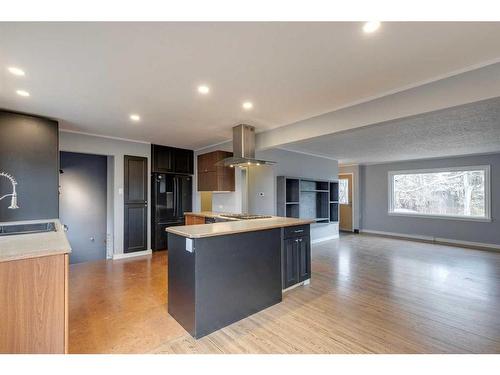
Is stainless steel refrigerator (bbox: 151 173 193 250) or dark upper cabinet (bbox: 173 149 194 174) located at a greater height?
dark upper cabinet (bbox: 173 149 194 174)

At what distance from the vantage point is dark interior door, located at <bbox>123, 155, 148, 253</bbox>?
16.0ft

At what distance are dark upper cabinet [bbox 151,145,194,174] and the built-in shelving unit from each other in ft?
7.53

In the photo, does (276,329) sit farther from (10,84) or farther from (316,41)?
(10,84)

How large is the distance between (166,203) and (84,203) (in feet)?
5.36

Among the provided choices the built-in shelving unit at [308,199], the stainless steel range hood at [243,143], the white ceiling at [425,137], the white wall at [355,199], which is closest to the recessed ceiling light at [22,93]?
the stainless steel range hood at [243,143]

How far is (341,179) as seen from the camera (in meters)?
8.67

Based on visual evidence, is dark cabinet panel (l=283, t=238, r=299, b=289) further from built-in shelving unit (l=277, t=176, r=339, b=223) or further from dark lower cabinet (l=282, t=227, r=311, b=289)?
built-in shelving unit (l=277, t=176, r=339, b=223)

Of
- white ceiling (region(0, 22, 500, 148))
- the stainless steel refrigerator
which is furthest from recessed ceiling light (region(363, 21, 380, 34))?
the stainless steel refrigerator

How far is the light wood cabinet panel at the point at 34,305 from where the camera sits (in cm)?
134

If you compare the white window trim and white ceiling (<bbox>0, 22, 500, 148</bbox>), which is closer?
white ceiling (<bbox>0, 22, 500, 148</bbox>)

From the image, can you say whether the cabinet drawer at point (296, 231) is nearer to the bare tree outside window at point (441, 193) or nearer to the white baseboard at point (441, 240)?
the white baseboard at point (441, 240)

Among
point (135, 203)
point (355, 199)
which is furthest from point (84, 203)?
point (355, 199)
